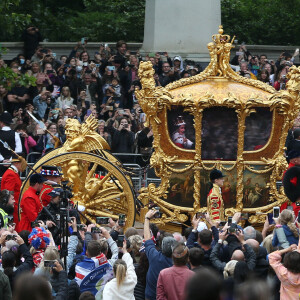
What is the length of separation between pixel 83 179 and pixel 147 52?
11338 mm

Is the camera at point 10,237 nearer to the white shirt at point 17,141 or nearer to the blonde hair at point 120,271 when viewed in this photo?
the blonde hair at point 120,271

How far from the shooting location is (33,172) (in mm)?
16859

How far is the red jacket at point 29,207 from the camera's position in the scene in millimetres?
16183

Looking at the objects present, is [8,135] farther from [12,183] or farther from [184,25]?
[184,25]

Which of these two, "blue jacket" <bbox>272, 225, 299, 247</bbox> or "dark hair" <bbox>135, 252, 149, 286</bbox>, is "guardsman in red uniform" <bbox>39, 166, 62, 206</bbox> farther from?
"blue jacket" <bbox>272, 225, 299, 247</bbox>

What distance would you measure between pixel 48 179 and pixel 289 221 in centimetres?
544

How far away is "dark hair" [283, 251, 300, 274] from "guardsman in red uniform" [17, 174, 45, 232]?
633cm

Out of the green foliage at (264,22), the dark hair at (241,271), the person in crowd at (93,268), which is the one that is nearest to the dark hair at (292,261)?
the dark hair at (241,271)

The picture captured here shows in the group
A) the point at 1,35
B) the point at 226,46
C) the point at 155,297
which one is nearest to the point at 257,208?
the point at 226,46

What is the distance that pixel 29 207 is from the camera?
637 inches

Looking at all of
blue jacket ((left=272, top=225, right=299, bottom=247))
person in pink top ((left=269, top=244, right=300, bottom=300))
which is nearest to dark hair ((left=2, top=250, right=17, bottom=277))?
person in pink top ((left=269, top=244, right=300, bottom=300))

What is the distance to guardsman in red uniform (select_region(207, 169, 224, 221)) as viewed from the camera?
16.4 meters

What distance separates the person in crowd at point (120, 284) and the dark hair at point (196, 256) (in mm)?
631

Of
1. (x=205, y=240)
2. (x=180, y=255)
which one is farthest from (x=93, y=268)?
(x=205, y=240)
